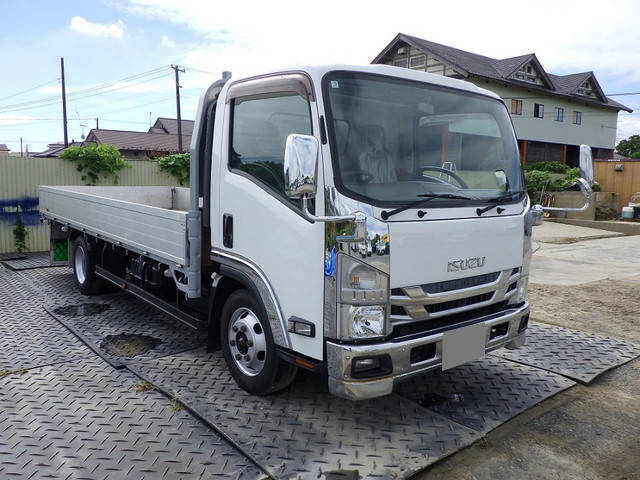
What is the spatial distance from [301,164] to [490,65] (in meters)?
29.2

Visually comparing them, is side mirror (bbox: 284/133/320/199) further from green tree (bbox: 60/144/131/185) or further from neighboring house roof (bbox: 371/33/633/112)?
neighboring house roof (bbox: 371/33/633/112)

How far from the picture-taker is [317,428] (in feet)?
11.2

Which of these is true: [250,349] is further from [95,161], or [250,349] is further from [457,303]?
[95,161]

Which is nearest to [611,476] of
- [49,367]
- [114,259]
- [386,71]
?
[386,71]

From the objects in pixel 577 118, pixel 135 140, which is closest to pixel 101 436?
pixel 577 118

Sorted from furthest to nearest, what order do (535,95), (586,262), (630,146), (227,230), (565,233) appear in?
(630,146)
(535,95)
(565,233)
(586,262)
(227,230)

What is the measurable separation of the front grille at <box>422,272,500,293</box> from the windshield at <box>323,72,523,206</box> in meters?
0.50

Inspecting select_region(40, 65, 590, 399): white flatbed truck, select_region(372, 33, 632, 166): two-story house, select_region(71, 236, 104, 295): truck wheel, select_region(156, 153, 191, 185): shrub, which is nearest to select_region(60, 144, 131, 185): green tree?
select_region(156, 153, 191, 185): shrub

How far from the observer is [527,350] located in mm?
5020

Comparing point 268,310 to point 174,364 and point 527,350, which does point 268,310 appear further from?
point 527,350

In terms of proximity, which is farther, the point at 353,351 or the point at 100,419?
the point at 100,419

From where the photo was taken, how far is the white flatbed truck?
2906mm

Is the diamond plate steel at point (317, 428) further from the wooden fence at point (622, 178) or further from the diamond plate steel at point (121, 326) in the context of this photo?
the wooden fence at point (622, 178)

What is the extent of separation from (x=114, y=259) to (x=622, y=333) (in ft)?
19.0
